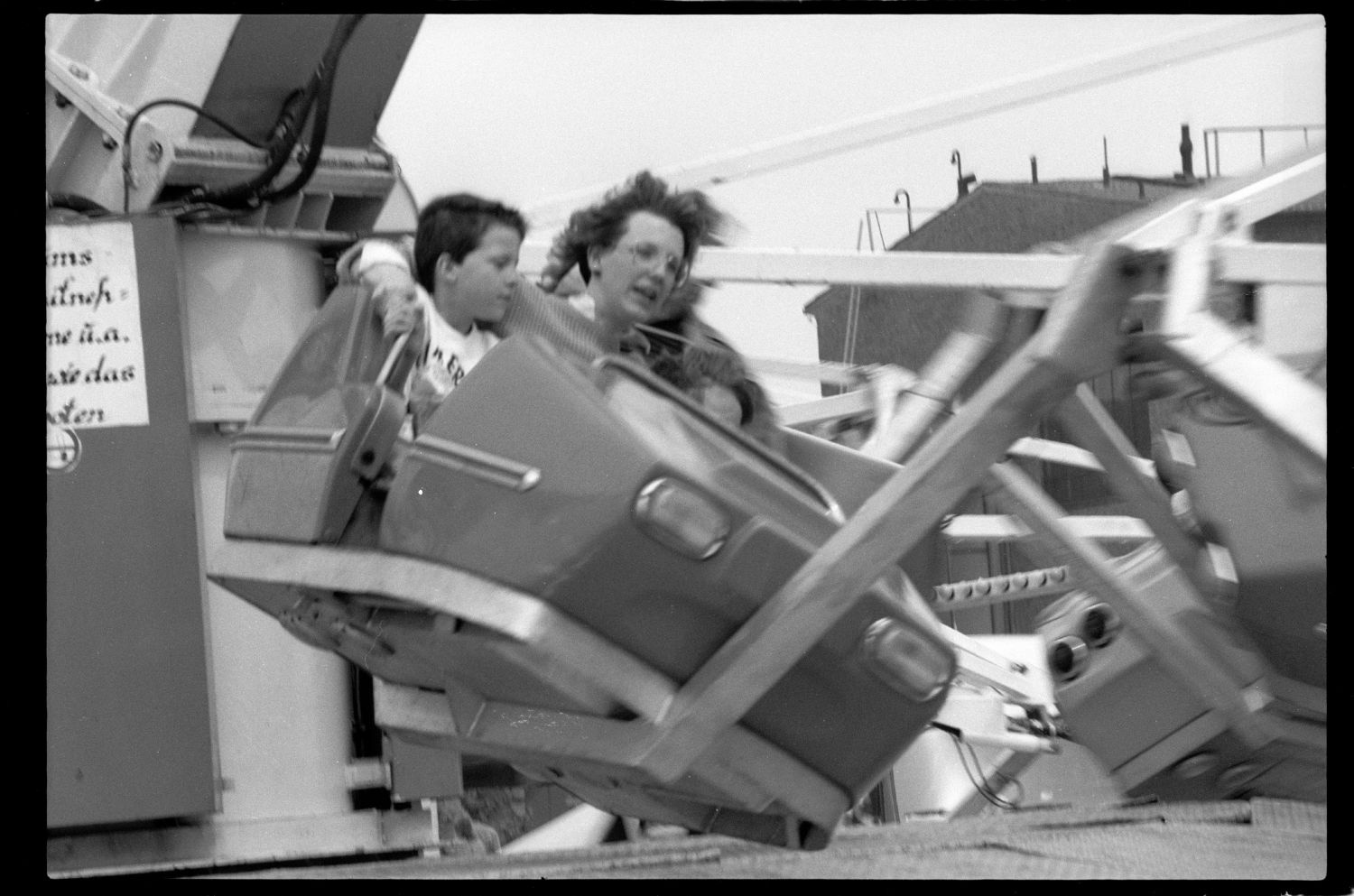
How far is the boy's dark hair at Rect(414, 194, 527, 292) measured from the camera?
2.83m

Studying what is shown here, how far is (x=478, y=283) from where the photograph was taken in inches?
A: 111

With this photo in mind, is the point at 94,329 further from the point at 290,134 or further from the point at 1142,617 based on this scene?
the point at 1142,617

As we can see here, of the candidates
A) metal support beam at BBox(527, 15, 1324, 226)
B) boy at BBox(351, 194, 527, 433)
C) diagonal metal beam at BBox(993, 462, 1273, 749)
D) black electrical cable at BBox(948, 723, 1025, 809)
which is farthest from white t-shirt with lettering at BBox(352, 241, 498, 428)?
black electrical cable at BBox(948, 723, 1025, 809)

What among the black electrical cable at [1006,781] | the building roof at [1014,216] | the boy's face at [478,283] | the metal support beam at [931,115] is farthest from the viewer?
the black electrical cable at [1006,781]

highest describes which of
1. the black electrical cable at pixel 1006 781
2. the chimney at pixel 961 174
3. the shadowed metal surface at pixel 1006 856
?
the chimney at pixel 961 174

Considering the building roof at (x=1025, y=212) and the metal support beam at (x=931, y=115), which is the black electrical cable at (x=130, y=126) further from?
the building roof at (x=1025, y=212)

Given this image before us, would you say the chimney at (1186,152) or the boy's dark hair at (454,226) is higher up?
the chimney at (1186,152)

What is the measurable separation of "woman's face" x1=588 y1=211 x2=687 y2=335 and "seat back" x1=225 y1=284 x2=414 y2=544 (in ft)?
1.57

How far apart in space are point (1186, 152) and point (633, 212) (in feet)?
4.25

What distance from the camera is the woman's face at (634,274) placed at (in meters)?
2.86

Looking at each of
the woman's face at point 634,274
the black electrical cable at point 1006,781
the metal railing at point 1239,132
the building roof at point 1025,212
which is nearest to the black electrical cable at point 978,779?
the black electrical cable at point 1006,781

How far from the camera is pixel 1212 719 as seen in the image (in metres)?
2.70

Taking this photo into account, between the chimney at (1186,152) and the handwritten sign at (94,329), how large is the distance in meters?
2.05

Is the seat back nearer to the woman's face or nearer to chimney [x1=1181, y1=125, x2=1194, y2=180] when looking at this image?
the woman's face
